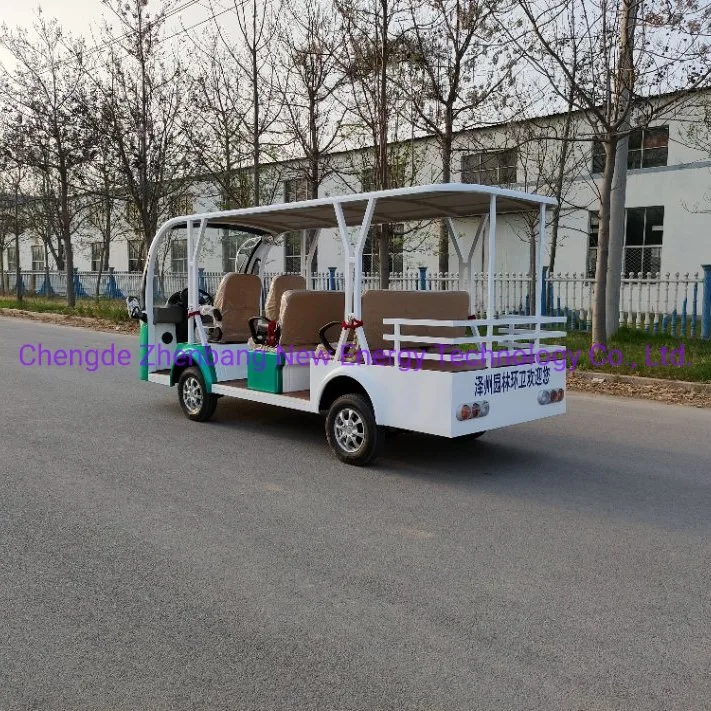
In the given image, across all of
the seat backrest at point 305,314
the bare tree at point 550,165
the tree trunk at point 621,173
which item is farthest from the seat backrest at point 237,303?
the bare tree at point 550,165

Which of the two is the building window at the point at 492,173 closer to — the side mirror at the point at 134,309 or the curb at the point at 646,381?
the curb at the point at 646,381

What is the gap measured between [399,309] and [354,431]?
116cm

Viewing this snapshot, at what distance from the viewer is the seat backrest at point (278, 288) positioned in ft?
26.0

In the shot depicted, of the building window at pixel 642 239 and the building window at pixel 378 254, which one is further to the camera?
the building window at pixel 642 239

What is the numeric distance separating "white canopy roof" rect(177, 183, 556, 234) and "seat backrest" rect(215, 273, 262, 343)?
65cm

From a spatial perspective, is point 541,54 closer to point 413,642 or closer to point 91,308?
point 413,642

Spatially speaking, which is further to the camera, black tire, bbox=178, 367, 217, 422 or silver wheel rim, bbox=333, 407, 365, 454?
black tire, bbox=178, 367, 217, 422

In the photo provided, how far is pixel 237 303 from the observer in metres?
8.43

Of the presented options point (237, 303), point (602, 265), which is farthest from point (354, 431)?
point (602, 265)

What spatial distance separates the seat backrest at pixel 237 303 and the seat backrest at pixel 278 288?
0.80ft

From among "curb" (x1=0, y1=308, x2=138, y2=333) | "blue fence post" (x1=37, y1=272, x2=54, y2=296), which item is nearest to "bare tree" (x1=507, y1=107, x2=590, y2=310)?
"curb" (x1=0, y1=308, x2=138, y2=333)

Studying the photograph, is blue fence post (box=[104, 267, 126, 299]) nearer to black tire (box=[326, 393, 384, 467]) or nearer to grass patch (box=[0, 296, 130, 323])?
grass patch (box=[0, 296, 130, 323])

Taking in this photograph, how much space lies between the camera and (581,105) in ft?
37.5

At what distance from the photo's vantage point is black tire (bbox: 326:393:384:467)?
5.92 m
